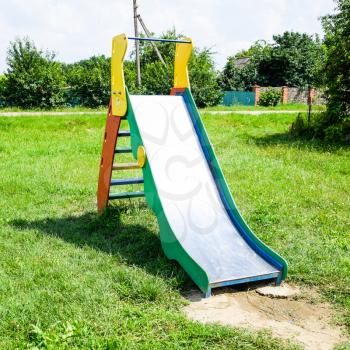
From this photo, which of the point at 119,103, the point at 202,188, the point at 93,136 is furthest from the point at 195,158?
the point at 93,136

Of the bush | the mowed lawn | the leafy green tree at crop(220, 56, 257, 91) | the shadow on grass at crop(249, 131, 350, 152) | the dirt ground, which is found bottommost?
the dirt ground

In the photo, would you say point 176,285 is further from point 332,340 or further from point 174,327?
point 332,340

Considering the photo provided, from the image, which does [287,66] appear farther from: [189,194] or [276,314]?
[276,314]

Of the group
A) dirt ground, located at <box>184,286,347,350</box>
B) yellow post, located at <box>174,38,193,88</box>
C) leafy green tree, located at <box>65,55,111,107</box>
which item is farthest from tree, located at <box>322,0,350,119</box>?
leafy green tree, located at <box>65,55,111,107</box>

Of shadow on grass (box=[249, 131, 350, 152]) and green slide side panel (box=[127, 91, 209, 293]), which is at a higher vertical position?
shadow on grass (box=[249, 131, 350, 152])

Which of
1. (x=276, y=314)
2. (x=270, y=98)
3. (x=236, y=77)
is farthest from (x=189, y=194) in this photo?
(x=236, y=77)

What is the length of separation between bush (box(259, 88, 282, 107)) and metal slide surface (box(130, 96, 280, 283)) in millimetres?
24175

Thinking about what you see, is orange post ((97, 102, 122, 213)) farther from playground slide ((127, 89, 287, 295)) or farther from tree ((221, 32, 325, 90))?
tree ((221, 32, 325, 90))

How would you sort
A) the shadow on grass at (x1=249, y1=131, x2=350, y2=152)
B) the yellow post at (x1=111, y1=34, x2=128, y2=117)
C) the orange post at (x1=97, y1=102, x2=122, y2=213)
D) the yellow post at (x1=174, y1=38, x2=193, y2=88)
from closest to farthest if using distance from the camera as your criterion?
the yellow post at (x1=111, y1=34, x2=128, y2=117), the orange post at (x1=97, y1=102, x2=122, y2=213), the yellow post at (x1=174, y1=38, x2=193, y2=88), the shadow on grass at (x1=249, y1=131, x2=350, y2=152)

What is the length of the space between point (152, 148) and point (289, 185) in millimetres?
2940

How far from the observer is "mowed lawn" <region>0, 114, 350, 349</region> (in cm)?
272

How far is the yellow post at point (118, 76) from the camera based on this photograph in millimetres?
4492

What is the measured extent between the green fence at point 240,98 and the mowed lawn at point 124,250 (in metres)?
21.6

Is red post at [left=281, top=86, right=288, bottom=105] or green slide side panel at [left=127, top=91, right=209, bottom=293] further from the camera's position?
red post at [left=281, top=86, right=288, bottom=105]
